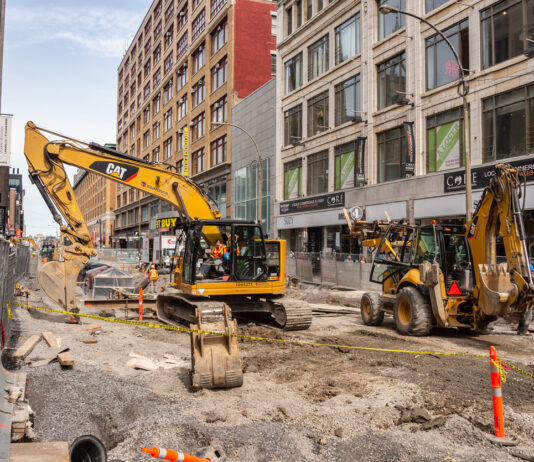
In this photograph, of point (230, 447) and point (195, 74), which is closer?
point (230, 447)

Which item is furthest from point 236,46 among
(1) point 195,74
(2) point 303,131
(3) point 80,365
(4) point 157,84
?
(3) point 80,365

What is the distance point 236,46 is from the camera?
45.7 meters

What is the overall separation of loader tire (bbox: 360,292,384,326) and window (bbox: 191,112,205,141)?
41230mm

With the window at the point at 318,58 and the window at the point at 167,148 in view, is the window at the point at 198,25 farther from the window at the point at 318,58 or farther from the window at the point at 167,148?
the window at the point at 318,58

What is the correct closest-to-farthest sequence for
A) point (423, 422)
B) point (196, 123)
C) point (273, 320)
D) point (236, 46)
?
point (423, 422) → point (273, 320) → point (236, 46) → point (196, 123)

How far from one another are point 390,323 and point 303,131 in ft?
74.8

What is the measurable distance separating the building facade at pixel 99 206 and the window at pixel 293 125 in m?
52.3

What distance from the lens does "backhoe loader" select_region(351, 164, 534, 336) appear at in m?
9.95

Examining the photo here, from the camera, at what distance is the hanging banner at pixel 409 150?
2523 cm

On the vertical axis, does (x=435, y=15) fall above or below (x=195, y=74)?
below

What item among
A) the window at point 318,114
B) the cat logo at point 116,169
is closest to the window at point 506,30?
the window at point 318,114

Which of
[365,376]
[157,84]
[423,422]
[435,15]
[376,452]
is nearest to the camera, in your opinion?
[376,452]

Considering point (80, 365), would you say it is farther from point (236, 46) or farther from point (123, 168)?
point (236, 46)

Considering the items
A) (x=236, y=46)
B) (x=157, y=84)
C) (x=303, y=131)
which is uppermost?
(x=157, y=84)
